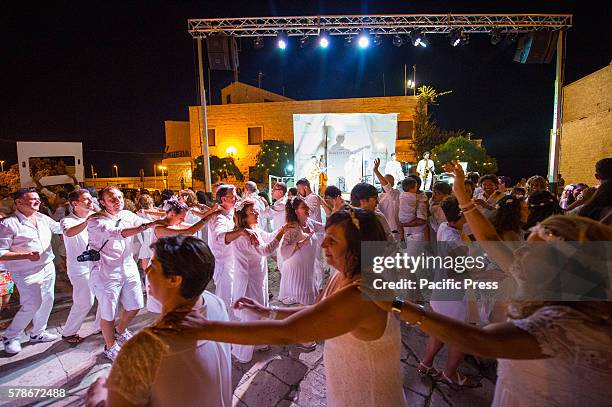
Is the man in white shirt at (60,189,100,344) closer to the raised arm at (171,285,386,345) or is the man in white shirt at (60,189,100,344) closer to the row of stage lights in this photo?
the raised arm at (171,285,386,345)

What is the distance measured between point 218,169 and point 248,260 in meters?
21.6

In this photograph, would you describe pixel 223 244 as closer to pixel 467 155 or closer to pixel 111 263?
pixel 111 263

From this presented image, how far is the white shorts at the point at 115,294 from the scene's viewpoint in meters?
3.64

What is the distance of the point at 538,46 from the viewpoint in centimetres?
1014

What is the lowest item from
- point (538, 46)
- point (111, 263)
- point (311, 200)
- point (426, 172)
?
point (111, 263)

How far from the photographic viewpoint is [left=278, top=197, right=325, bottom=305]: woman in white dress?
3.96 m

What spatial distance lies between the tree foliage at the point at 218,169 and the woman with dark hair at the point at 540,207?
22869 millimetres

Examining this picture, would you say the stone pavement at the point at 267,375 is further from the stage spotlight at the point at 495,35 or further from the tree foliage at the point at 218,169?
the tree foliage at the point at 218,169

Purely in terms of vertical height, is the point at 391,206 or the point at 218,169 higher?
the point at 218,169

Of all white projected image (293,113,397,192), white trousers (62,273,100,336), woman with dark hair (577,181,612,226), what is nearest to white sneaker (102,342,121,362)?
white trousers (62,273,100,336)

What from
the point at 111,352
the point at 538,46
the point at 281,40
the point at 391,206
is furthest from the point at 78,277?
the point at 538,46

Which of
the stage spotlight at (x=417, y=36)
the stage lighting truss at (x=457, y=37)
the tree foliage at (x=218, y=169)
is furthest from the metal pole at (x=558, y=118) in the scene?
the tree foliage at (x=218, y=169)

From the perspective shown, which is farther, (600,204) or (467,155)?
(467,155)

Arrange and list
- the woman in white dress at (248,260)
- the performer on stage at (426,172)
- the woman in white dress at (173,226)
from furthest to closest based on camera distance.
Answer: the performer on stage at (426,172) → the woman in white dress at (173,226) → the woman in white dress at (248,260)
